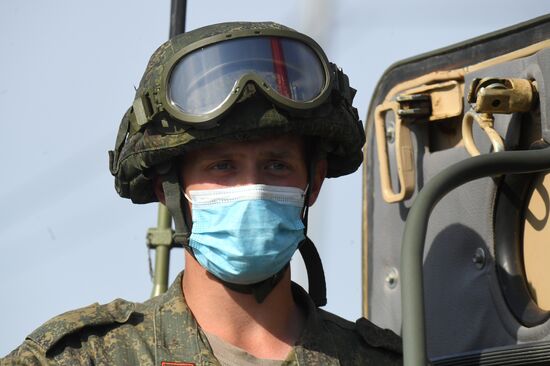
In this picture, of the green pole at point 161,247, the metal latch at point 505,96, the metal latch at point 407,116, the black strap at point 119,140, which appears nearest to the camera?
the metal latch at point 505,96

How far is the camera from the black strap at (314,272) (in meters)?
4.01

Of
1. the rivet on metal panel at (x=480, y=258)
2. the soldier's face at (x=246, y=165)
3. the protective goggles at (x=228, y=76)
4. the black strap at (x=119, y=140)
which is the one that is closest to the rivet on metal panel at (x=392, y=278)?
the rivet on metal panel at (x=480, y=258)

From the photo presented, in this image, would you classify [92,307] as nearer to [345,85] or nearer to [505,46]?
[345,85]

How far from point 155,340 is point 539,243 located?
1.03m

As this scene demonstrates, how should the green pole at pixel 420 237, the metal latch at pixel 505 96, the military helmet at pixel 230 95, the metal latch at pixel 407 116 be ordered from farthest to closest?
1. the metal latch at pixel 407 116
2. the metal latch at pixel 505 96
3. the military helmet at pixel 230 95
4. the green pole at pixel 420 237

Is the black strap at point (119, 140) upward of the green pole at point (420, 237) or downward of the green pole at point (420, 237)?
upward

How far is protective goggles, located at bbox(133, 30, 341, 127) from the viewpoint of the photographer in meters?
3.67

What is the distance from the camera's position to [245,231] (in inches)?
142

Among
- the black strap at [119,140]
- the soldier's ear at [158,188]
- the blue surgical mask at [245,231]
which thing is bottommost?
the blue surgical mask at [245,231]

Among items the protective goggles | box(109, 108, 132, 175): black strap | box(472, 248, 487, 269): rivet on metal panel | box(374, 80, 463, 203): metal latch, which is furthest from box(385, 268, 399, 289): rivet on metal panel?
box(109, 108, 132, 175): black strap

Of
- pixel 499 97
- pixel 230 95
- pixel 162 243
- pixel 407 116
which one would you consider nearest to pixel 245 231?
pixel 230 95

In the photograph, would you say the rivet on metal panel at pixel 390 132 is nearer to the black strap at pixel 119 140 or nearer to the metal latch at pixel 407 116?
Result: the metal latch at pixel 407 116

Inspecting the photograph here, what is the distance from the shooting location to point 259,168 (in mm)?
3672

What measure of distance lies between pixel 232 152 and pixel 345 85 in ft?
1.42
